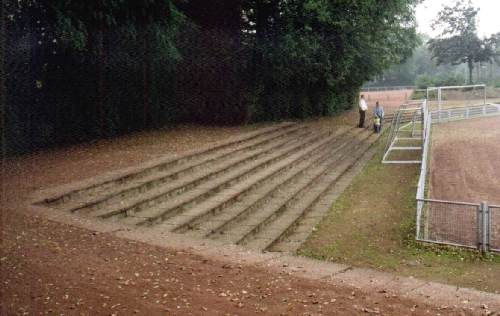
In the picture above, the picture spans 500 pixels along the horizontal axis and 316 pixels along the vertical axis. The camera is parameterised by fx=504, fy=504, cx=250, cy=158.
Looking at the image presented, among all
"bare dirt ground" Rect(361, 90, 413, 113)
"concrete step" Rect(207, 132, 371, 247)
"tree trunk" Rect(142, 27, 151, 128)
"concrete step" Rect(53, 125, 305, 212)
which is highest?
"tree trunk" Rect(142, 27, 151, 128)

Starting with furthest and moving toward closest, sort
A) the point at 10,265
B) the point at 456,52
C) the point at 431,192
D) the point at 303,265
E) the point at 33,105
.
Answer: the point at 456,52
the point at 33,105
the point at 431,192
the point at 303,265
the point at 10,265

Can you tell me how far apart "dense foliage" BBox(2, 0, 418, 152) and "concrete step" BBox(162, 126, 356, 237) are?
6170 millimetres

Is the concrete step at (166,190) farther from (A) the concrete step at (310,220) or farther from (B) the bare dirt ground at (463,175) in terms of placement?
(B) the bare dirt ground at (463,175)

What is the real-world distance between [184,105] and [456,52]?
4285 centimetres

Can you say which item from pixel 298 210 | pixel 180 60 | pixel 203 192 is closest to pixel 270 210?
pixel 298 210

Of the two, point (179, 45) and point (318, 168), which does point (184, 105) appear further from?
point (318, 168)

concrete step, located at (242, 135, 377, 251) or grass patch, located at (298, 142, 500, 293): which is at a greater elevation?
concrete step, located at (242, 135, 377, 251)

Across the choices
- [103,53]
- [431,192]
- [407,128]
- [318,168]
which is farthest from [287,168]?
[407,128]

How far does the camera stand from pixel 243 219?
1128 cm

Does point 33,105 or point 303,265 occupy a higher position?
point 33,105

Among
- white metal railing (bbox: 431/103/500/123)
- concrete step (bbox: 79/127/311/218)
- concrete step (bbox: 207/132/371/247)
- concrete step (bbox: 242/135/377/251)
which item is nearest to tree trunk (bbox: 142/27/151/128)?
concrete step (bbox: 79/127/311/218)

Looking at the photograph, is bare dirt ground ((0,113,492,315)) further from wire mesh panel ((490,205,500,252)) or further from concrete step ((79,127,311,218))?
wire mesh panel ((490,205,500,252))

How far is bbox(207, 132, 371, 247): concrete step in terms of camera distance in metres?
10.1

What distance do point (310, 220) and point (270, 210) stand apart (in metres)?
0.98
